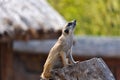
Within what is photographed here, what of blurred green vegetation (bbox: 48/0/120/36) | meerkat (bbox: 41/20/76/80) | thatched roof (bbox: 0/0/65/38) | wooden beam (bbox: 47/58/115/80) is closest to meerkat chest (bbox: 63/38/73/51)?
meerkat (bbox: 41/20/76/80)

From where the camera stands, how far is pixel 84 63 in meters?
3.13

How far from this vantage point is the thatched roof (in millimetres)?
7078

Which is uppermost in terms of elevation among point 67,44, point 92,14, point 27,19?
point 67,44

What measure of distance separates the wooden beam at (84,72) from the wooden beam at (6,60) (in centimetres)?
506

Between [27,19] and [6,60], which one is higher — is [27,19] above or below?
above

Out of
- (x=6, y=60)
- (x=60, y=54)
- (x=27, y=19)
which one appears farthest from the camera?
(x=6, y=60)

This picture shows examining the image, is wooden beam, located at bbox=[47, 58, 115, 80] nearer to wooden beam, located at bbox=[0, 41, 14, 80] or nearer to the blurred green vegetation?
wooden beam, located at bbox=[0, 41, 14, 80]

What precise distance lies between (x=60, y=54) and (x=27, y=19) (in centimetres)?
454

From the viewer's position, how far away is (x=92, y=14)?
45.9 ft

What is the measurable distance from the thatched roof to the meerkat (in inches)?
143

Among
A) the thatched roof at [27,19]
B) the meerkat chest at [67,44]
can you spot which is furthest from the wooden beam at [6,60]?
the meerkat chest at [67,44]

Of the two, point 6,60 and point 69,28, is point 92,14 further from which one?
point 69,28

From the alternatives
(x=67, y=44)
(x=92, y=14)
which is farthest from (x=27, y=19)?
(x=92, y=14)

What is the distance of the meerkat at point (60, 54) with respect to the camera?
309 centimetres
